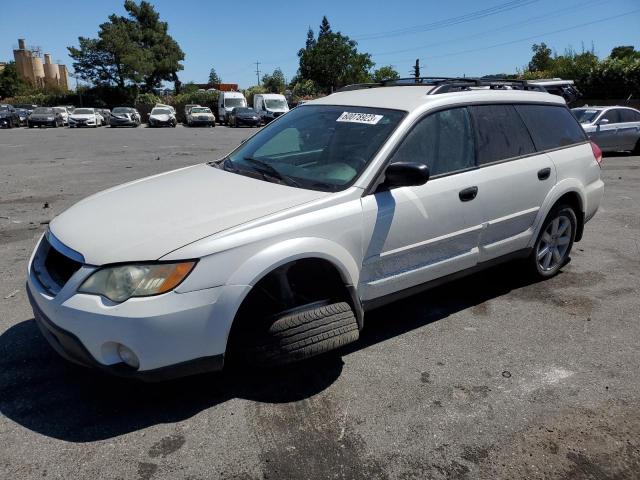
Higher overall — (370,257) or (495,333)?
(370,257)

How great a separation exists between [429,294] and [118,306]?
9.35ft

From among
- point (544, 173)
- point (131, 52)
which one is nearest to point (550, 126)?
point (544, 173)

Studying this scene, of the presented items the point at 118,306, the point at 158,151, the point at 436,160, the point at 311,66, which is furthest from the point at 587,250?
the point at 311,66

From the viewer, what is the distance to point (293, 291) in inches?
125

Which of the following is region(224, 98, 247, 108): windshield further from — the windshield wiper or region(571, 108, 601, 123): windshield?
the windshield wiper

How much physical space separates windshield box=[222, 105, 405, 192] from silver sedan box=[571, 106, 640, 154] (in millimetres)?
12357

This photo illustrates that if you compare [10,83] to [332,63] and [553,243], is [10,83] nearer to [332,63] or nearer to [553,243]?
[332,63]

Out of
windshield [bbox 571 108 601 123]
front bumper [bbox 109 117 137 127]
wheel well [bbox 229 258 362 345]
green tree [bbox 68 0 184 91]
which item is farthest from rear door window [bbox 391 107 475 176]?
green tree [bbox 68 0 184 91]

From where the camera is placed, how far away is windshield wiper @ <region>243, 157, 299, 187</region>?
11.3ft

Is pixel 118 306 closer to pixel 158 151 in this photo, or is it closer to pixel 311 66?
pixel 158 151

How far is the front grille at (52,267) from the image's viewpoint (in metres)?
2.84

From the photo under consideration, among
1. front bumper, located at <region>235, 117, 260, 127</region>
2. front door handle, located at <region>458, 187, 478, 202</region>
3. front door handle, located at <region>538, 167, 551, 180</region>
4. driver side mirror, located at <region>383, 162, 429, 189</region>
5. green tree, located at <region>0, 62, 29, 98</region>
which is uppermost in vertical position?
green tree, located at <region>0, 62, 29, 98</region>

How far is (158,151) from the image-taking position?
58.7 ft

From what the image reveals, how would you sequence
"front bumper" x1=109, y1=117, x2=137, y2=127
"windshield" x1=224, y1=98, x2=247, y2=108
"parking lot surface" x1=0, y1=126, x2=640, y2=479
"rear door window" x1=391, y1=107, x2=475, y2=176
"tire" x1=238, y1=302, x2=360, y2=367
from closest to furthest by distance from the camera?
"parking lot surface" x1=0, y1=126, x2=640, y2=479 < "tire" x1=238, y1=302, x2=360, y2=367 < "rear door window" x1=391, y1=107, x2=475, y2=176 < "front bumper" x1=109, y1=117, x2=137, y2=127 < "windshield" x1=224, y1=98, x2=247, y2=108
